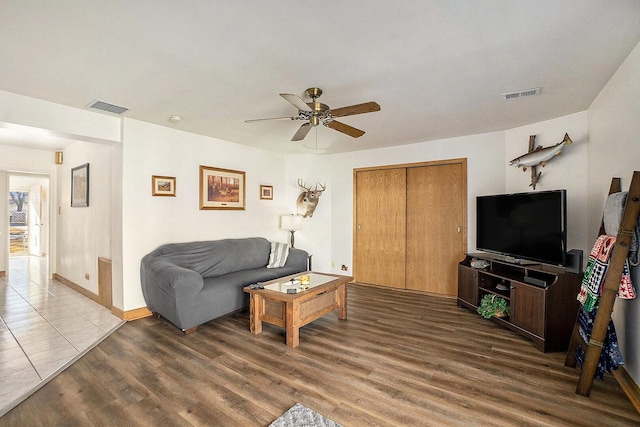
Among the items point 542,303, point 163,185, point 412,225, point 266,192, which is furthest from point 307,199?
point 542,303

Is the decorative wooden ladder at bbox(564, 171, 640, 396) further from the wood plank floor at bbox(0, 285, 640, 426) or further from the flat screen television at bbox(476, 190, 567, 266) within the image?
the flat screen television at bbox(476, 190, 567, 266)

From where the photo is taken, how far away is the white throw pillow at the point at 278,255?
15.0ft

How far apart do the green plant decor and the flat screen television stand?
52 centimetres

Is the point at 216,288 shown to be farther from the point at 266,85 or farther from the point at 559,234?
the point at 559,234

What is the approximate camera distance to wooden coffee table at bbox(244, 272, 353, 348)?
2.83 metres

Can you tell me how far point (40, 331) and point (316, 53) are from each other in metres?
3.97

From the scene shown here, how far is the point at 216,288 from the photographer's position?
330 cm

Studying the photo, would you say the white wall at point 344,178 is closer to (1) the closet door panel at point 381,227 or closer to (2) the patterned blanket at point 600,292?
(1) the closet door panel at point 381,227

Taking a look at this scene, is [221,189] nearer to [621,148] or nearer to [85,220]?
[85,220]

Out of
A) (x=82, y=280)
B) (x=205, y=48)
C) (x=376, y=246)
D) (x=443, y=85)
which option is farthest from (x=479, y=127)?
(x=82, y=280)

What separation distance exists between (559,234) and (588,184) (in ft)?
2.92

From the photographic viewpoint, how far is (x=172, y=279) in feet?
9.76

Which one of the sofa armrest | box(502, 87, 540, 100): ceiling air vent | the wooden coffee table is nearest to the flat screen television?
box(502, 87, 540, 100): ceiling air vent

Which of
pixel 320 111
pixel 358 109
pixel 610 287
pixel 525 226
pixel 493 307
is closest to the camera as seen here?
pixel 610 287
